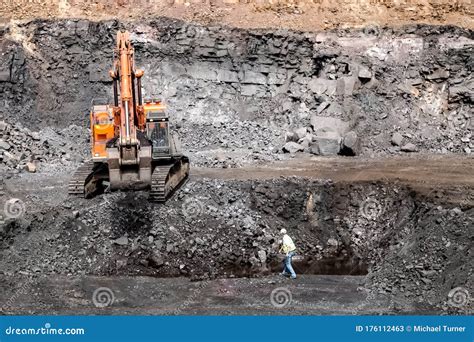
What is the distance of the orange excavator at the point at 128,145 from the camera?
19328mm

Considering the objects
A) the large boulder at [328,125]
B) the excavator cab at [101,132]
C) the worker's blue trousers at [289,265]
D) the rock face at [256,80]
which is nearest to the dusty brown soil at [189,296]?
the worker's blue trousers at [289,265]

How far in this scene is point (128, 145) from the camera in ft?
63.1

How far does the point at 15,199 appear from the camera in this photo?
818 inches

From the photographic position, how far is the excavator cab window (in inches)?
794

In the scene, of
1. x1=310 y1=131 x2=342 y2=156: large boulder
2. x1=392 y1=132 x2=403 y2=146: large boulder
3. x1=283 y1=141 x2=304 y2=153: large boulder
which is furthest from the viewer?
x1=392 y1=132 x2=403 y2=146: large boulder

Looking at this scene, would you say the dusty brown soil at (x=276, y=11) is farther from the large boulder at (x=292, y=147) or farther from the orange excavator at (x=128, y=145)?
the orange excavator at (x=128, y=145)

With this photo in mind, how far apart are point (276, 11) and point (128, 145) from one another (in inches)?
499

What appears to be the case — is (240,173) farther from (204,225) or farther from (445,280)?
(445,280)

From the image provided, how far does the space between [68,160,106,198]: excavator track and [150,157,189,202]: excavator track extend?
162 cm

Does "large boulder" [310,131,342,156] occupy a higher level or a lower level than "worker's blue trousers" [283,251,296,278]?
higher

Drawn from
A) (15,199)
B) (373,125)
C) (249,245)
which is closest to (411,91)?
(373,125)

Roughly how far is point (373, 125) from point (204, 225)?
9036 millimetres

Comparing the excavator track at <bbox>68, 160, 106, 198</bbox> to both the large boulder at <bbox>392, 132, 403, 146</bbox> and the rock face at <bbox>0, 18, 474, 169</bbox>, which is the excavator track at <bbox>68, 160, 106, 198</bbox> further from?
the large boulder at <bbox>392, 132, 403, 146</bbox>

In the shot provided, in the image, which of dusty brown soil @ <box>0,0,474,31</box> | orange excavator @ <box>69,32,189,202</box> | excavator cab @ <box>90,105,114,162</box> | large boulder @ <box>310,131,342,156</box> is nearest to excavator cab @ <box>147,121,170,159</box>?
orange excavator @ <box>69,32,189,202</box>
